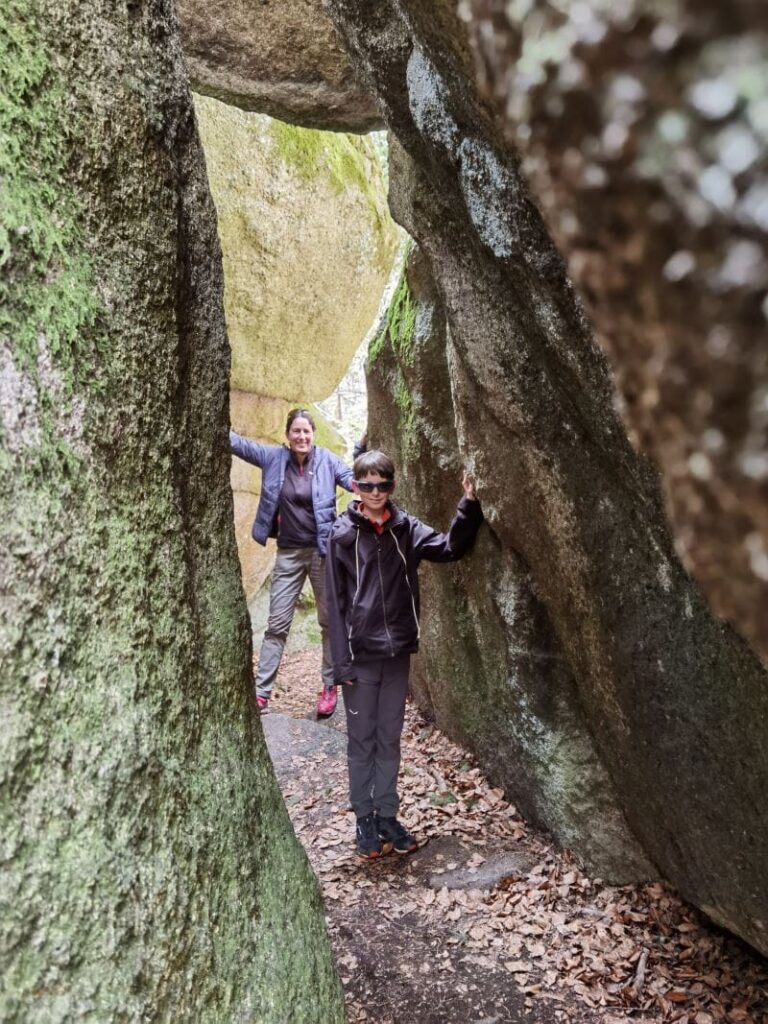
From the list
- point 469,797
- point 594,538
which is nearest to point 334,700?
point 469,797

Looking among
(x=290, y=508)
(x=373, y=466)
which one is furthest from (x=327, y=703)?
(x=373, y=466)

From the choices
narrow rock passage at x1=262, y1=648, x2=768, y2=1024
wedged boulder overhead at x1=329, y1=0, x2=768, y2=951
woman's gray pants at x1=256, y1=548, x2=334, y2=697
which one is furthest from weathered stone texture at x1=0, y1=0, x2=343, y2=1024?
woman's gray pants at x1=256, y1=548, x2=334, y2=697

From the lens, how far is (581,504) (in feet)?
14.0

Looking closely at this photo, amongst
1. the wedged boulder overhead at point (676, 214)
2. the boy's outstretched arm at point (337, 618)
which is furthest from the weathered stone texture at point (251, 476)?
the wedged boulder overhead at point (676, 214)

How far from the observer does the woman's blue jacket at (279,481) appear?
743 cm

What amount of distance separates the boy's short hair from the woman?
2.24 metres

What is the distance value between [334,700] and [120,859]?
19.7ft

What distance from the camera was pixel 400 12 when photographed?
3.89 meters

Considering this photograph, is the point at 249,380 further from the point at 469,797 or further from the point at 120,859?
the point at 120,859

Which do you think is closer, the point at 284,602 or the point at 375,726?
the point at 375,726

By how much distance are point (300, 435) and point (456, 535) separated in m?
2.46

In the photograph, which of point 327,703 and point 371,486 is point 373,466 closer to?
point 371,486

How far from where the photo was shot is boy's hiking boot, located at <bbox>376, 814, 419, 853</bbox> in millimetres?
5488

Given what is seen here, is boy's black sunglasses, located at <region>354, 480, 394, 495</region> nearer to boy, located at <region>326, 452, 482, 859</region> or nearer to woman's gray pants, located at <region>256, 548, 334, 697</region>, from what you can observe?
boy, located at <region>326, 452, 482, 859</region>
